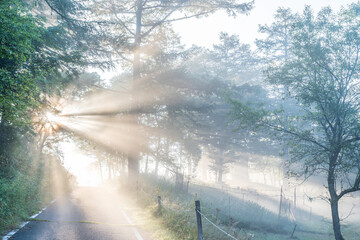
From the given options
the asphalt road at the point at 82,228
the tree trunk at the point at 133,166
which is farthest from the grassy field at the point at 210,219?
the tree trunk at the point at 133,166

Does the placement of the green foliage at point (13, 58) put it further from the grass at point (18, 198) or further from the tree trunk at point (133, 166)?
the tree trunk at point (133, 166)

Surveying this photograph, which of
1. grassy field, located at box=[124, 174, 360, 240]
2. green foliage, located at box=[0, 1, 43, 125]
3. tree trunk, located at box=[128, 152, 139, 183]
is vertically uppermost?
green foliage, located at box=[0, 1, 43, 125]

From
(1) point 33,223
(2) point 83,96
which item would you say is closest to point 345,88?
(1) point 33,223

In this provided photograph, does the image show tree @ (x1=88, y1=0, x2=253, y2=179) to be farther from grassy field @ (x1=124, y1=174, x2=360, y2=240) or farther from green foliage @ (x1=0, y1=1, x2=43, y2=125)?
green foliage @ (x1=0, y1=1, x2=43, y2=125)

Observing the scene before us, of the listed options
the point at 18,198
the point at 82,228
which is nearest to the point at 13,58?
the point at 82,228

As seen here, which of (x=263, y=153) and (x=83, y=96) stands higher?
(x=83, y=96)

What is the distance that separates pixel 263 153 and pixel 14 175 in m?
33.5

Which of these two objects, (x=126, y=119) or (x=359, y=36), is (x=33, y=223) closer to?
(x=126, y=119)

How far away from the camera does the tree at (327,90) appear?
10445mm

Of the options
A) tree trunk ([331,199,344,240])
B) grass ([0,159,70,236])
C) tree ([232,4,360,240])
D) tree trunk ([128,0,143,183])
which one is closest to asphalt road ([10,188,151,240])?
grass ([0,159,70,236])

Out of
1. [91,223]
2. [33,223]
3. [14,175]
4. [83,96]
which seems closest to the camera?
[33,223]

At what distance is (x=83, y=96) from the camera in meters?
20.8

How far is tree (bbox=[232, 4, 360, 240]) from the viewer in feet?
34.3

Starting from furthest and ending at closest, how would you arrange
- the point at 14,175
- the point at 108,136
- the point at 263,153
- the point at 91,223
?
the point at 263,153 → the point at 108,136 → the point at 14,175 → the point at 91,223
